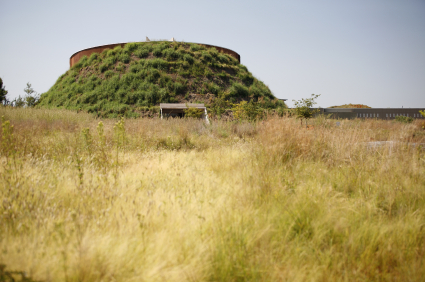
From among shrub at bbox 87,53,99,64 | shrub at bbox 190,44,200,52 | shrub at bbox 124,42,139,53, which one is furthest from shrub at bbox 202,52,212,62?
shrub at bbox 87,53,99,64

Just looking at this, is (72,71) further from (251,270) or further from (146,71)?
(251,270)

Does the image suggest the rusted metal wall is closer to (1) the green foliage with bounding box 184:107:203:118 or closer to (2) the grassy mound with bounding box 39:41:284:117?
(2) the grassy mound with bounding box 39:41:284:117

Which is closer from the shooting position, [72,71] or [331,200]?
[331,200]

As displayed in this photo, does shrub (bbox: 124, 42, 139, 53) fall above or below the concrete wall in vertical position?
above

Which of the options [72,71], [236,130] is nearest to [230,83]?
[236,130]

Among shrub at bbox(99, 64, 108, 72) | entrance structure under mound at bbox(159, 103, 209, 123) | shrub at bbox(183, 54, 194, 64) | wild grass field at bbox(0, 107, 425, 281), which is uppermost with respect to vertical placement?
shrub at bbox(183, 54, 194, 64)

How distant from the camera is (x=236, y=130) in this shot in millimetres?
9016

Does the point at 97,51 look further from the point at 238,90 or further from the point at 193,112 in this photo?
the point at 238,90

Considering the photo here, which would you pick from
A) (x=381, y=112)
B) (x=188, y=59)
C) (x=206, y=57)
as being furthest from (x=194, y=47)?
(x=381, y=112)

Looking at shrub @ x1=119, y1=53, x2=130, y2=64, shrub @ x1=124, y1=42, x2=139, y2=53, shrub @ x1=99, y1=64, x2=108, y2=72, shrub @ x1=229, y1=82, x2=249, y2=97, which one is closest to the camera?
shrub @ x1=229, y1=82, x2=249, y2=97

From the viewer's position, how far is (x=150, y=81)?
1748cm

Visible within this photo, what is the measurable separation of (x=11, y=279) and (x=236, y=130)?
801 cm

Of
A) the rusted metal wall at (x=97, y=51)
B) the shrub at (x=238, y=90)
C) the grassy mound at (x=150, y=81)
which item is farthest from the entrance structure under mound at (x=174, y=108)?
the rusted metal wall at (x=97, y=51)

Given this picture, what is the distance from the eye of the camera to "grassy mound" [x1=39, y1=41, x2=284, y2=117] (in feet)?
54.1
